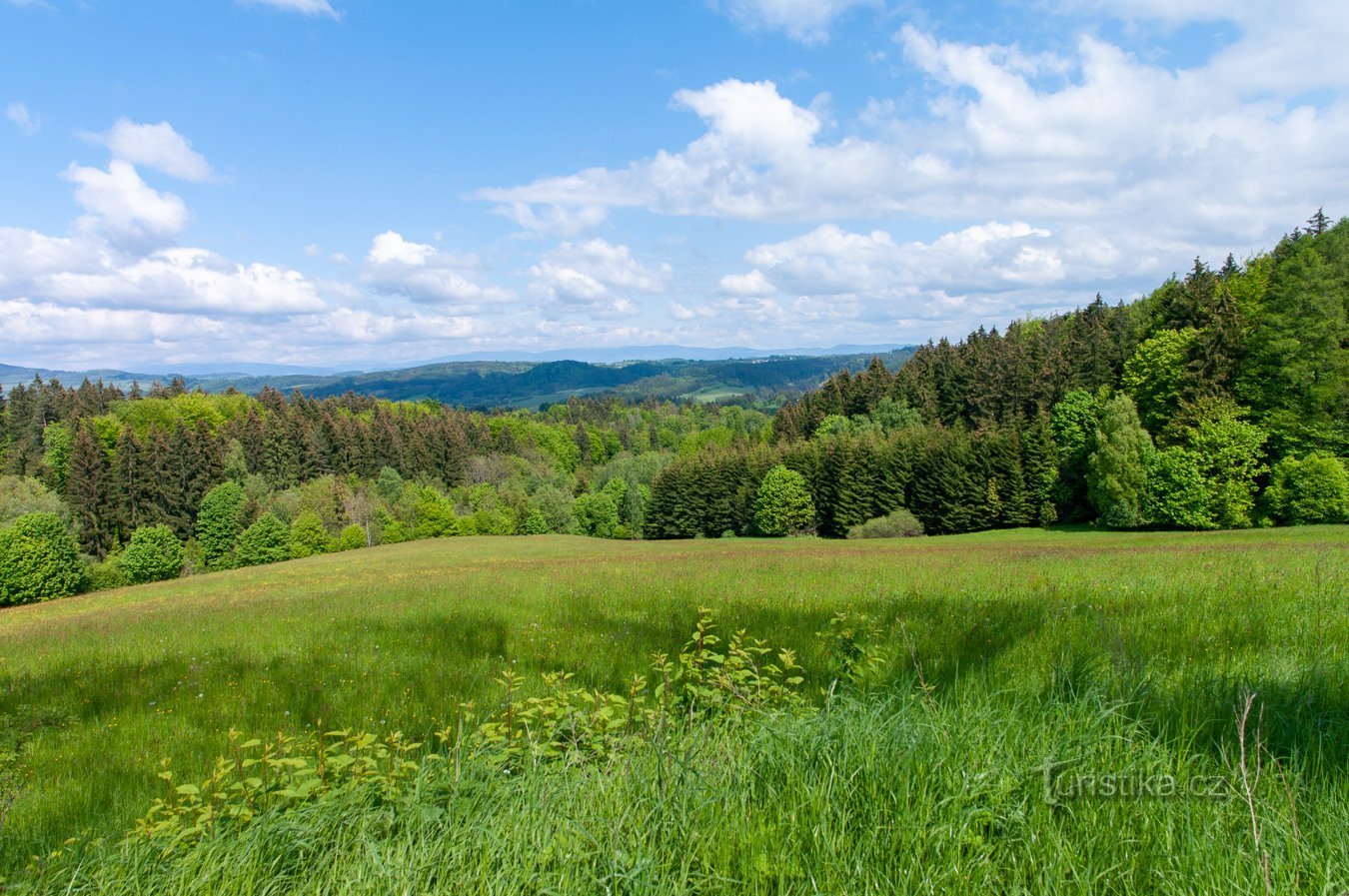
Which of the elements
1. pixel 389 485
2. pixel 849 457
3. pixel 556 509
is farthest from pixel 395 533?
pixel 849 457

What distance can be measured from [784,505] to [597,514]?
3866 centimetres

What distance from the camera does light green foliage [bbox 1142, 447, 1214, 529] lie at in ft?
143

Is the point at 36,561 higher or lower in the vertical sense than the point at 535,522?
higher

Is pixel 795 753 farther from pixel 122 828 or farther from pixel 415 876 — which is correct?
pixel 122 828

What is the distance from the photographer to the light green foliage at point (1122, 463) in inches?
1849

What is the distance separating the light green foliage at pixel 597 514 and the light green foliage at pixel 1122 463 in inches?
2604

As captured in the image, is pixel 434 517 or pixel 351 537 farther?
pixel 434 517

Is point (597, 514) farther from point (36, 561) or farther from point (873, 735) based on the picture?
point (873, 735)

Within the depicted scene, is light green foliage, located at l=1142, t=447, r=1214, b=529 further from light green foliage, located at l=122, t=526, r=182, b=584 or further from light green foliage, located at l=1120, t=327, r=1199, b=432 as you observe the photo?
light green foliage, located at l=122, t=526, r=182, b=584

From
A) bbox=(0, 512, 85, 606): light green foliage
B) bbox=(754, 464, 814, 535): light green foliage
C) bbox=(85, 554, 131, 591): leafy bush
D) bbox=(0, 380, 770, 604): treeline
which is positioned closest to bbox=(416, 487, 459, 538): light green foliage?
bbox=(0, 380, 770, 604): treeline

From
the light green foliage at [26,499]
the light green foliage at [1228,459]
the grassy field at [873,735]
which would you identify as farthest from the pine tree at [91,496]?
the light green foliage at [1228,459]

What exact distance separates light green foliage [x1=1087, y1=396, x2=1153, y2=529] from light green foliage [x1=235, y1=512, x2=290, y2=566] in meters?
77.1

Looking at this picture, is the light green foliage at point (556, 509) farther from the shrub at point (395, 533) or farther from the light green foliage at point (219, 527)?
the light green foliage at point (219, 527)

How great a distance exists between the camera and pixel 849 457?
66.8 m
